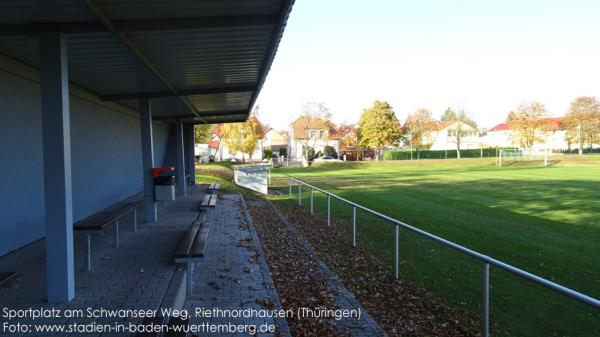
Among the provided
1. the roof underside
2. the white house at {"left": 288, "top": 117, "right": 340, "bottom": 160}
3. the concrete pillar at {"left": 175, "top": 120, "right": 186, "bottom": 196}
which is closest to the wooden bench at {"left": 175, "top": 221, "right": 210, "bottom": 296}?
the roof underside

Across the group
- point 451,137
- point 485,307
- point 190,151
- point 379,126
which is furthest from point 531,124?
point 485,307

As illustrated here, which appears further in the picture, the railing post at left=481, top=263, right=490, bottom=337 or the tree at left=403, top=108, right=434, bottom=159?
the tree at left=403, top=108, right=434, bottom=159

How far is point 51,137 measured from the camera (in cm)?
454

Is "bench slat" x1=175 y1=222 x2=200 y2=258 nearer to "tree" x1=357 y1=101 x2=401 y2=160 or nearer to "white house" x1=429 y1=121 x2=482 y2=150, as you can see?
"tree" x1=357 y1=101 x2=401 y2=160

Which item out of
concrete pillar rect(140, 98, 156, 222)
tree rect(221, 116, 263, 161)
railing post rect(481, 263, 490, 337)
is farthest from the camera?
tree rect(221, 116, 263, 161)

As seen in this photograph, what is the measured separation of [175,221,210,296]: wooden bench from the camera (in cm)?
494

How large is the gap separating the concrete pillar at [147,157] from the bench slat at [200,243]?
11.5 ft

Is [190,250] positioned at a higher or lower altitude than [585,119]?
lower

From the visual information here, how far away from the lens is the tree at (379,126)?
217 ft

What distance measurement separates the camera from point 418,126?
71.8 meters

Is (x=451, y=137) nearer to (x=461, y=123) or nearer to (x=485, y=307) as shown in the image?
(x=461, y=123)

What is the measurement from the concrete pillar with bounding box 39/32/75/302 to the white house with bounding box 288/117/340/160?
54.3m

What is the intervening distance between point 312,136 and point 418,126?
17.5m

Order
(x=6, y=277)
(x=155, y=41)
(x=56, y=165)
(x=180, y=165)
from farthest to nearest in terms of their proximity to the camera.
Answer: (x=180, y=165), (x=155, y=41), (x=56, y=165), (x=6, y=277)
